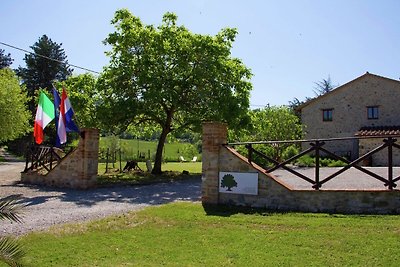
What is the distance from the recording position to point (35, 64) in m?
46.9

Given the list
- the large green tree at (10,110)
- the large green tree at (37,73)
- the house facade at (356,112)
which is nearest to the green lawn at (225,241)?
the house facade at (356,112)

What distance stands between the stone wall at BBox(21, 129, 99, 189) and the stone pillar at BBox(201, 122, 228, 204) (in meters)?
6.22

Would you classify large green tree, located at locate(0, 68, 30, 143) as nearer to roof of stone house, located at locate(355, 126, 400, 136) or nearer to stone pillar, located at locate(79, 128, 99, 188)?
stone pillar, located at locate(79, 128, 99, 188)

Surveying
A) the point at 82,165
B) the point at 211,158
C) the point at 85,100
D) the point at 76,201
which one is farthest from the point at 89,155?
the point at 211,158

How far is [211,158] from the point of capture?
1088cm

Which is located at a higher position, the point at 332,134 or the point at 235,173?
the point at 332,134

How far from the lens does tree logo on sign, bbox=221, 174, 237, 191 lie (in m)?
10.5

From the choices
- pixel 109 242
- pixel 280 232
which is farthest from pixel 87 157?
pixel 280 232

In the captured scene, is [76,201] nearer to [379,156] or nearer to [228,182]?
[228,182]

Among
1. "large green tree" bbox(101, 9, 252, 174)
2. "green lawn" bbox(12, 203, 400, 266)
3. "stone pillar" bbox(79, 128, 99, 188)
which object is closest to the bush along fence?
"green lawn" bbox(12, 203, 400, 266)

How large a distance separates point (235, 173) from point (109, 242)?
418 cm

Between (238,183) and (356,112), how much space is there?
23516 mm

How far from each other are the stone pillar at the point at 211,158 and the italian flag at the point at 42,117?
732 centimetres

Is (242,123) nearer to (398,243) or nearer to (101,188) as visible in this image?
(101,188)
